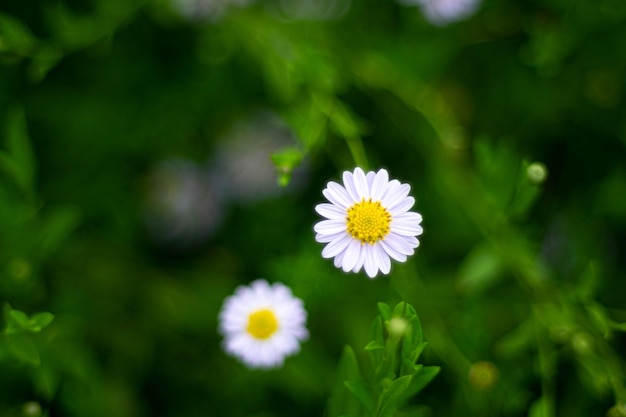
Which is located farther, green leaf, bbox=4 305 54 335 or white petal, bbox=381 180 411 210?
green leaf, bbox=4 305 54 335

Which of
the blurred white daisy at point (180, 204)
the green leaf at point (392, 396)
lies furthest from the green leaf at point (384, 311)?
the blurred white daisy at point (180, 204)

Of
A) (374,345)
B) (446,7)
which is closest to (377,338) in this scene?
(374,345)

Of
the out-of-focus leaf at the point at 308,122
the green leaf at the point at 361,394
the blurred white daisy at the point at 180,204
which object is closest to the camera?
the green leaf at the point at 361,394

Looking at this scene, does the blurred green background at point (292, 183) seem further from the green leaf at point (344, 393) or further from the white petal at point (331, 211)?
the white petal at point (331, 211)

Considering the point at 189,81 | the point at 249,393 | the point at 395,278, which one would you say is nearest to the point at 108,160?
the point at 189,81

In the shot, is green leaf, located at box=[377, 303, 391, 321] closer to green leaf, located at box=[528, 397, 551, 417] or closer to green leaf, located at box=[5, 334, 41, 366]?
green leaf, located at box=[528, 397, 551, 417]

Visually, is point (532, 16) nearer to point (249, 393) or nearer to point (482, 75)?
point (482, 75)

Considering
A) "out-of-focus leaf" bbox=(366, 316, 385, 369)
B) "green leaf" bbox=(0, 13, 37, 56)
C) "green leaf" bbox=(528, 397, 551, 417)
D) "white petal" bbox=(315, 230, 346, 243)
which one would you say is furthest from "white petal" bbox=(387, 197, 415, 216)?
"green leaf" bbox=(0, 13, 37, 56)
